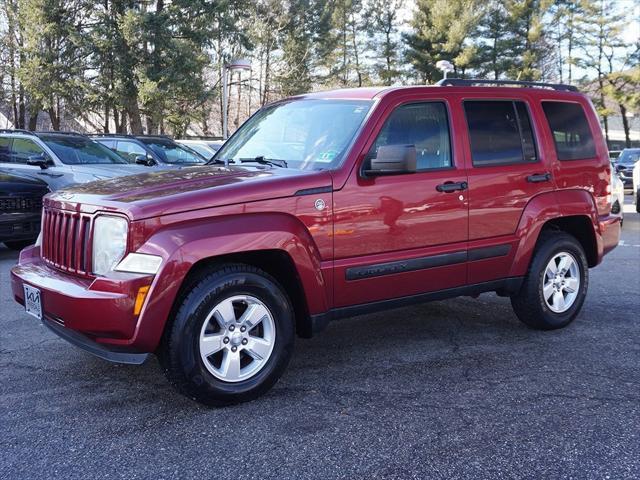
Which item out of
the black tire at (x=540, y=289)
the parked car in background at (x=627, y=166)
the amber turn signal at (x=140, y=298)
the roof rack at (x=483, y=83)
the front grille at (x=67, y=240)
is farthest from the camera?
the parked car in background at (x=627, y=166)

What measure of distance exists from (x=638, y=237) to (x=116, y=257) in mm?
9957

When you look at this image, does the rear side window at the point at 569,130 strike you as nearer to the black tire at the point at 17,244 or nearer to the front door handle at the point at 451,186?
the front door handle at the point at 451,186

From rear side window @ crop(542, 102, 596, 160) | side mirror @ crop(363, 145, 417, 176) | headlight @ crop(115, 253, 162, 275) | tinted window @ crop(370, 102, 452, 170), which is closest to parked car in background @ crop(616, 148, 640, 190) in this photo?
rear side window @ crop(542, 102, 596, 160)

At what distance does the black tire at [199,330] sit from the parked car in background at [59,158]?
654cm

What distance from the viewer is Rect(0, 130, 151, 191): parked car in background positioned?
9.62 metres

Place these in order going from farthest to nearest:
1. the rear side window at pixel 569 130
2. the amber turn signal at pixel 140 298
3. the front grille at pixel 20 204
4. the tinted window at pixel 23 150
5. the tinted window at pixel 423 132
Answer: the tinted window at pixel 23 150
the front grille at pixel 20 204
the rear side window at pixel 569 130
the tinted window at pixel 423 132
the amber turn signal at pixel 140 298

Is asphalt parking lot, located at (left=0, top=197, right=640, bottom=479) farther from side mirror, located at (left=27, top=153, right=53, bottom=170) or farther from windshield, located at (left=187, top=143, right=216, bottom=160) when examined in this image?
windshield, located at (left=187, top=143, right=216, bottom=160)

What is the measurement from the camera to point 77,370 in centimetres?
427

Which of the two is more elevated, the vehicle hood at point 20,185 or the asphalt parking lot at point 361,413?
the vehicle hood at point 20,185

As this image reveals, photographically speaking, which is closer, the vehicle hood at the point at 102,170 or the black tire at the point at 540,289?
the black tire at the point at 540,289

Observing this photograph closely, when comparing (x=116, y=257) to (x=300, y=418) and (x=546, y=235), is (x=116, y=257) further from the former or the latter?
(x=546, y=235)

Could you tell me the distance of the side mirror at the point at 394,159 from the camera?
3909 millimetres

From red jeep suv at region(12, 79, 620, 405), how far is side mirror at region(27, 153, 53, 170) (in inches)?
216

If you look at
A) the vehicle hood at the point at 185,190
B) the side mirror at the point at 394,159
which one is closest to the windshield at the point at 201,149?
the vehicle hood at the point at 185,190
